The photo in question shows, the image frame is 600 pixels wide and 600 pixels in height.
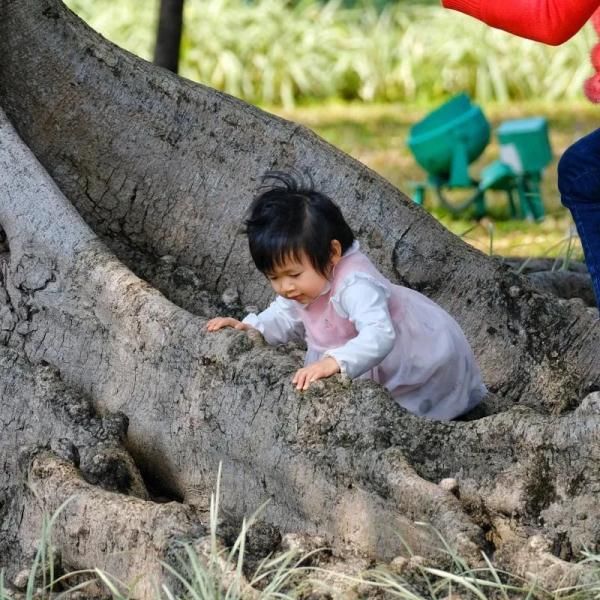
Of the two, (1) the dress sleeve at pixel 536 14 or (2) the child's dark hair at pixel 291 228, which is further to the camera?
(2) the child's dark hair at pixel 291 228

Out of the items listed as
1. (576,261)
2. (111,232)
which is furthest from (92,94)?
(576,261)

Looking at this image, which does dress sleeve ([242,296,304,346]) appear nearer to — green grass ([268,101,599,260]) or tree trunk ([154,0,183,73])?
green grass ([268,101,599,260])

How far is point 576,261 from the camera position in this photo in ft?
21.1

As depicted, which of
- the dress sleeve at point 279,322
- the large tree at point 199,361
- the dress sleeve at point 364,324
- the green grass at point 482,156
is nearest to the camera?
the large tree at point 199,361

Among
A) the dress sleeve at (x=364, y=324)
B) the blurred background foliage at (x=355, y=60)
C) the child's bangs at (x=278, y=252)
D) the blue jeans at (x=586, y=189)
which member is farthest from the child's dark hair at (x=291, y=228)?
the blurred background foliage at (x=355, y=60)

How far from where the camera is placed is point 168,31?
28.3 ft

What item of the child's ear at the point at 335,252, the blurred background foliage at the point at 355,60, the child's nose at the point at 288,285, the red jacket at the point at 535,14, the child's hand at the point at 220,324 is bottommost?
the blurred background foliage at the point at 355,60

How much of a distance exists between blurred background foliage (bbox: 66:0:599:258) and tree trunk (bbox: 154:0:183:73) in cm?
416

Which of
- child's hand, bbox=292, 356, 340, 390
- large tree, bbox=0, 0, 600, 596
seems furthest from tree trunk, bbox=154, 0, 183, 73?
child's hand, bbox=292, 356, 340, 390

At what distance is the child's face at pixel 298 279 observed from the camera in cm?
379

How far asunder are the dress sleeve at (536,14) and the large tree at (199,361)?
3.03ft

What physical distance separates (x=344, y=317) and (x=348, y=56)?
10.0m

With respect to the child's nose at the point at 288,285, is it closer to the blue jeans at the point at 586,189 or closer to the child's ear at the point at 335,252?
the child's ear at the point at 335,252

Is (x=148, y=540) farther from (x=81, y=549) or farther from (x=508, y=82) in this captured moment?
(x=508, y=82)
